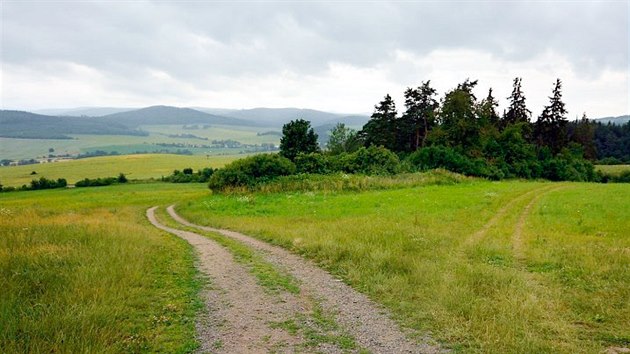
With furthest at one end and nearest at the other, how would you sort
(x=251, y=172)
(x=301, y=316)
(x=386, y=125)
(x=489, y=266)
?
(x=386, y=125) < (x=251, y=172) < (x=489, y=266) < (x=301, y=316)

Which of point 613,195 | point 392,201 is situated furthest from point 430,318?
point 613,195

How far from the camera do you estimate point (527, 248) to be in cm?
1597

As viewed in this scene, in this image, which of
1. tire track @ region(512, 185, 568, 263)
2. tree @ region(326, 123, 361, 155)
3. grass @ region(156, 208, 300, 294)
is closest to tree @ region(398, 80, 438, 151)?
tree @ region(326, 123, 361, 155)

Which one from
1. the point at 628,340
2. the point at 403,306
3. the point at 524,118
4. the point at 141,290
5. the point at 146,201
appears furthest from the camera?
the point at 524,118

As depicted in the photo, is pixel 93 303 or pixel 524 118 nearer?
pixel 93 303

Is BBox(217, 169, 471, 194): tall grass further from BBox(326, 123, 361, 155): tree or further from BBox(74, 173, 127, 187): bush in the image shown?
BBox(74, 173, 127, 187): bush

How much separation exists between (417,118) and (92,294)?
8152 cm

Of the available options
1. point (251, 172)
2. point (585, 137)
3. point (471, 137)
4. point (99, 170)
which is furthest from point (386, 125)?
point (99, 170)

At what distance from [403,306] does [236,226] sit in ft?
52.6

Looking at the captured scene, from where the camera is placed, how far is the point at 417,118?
278ft

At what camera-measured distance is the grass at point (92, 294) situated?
7168 mm

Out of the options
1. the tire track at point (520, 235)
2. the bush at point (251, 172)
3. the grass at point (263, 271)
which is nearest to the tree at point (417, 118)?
the bush at point (251, 172)

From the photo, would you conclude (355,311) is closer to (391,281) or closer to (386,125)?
(391,281)

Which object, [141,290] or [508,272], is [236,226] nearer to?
[141,290]
